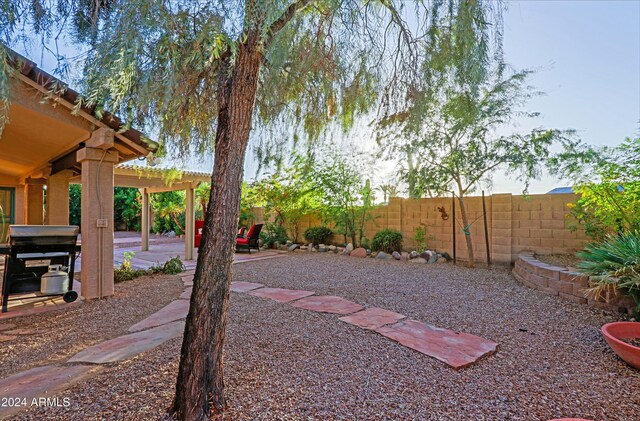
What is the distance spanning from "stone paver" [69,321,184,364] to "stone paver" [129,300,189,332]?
0.53ft

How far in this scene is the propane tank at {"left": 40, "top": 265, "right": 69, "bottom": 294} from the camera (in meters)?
4.12

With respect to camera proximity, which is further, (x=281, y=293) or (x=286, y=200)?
(x=286, y=200)

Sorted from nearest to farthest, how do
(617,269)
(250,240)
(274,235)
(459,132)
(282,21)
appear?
(282,21)
(617,269)
(459,132)
(250,240)
(274,235)

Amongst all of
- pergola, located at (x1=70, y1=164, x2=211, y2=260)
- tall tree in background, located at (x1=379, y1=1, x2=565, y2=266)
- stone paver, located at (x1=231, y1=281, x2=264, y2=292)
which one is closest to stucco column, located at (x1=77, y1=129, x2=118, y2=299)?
stone paver, located at (x1=231, y1=281, x2=264, y2=292)

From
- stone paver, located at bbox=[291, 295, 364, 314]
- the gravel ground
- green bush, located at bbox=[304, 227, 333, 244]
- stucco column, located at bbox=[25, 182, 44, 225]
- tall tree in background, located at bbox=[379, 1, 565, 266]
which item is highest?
tall tree in background, located at bbox=[379, 1, 565, 266]

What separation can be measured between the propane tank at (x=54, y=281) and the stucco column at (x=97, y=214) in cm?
19

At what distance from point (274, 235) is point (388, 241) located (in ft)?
13.8

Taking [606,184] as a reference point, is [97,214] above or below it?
below

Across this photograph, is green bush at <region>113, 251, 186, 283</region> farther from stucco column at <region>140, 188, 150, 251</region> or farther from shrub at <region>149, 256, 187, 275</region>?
stucco column at <region>140, 188, 150, 251</region>

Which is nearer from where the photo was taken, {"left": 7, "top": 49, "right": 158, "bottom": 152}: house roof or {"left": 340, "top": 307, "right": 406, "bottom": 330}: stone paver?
{"left": 7, "top": 49, "right": 158, "bottom": 152}: house roof

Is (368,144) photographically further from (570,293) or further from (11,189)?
(11,189)

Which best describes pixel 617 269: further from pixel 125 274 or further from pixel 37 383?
pixel 125 274

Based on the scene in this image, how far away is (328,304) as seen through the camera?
386cm

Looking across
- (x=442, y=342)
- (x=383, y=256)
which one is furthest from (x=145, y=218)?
(x=442, y=342)
